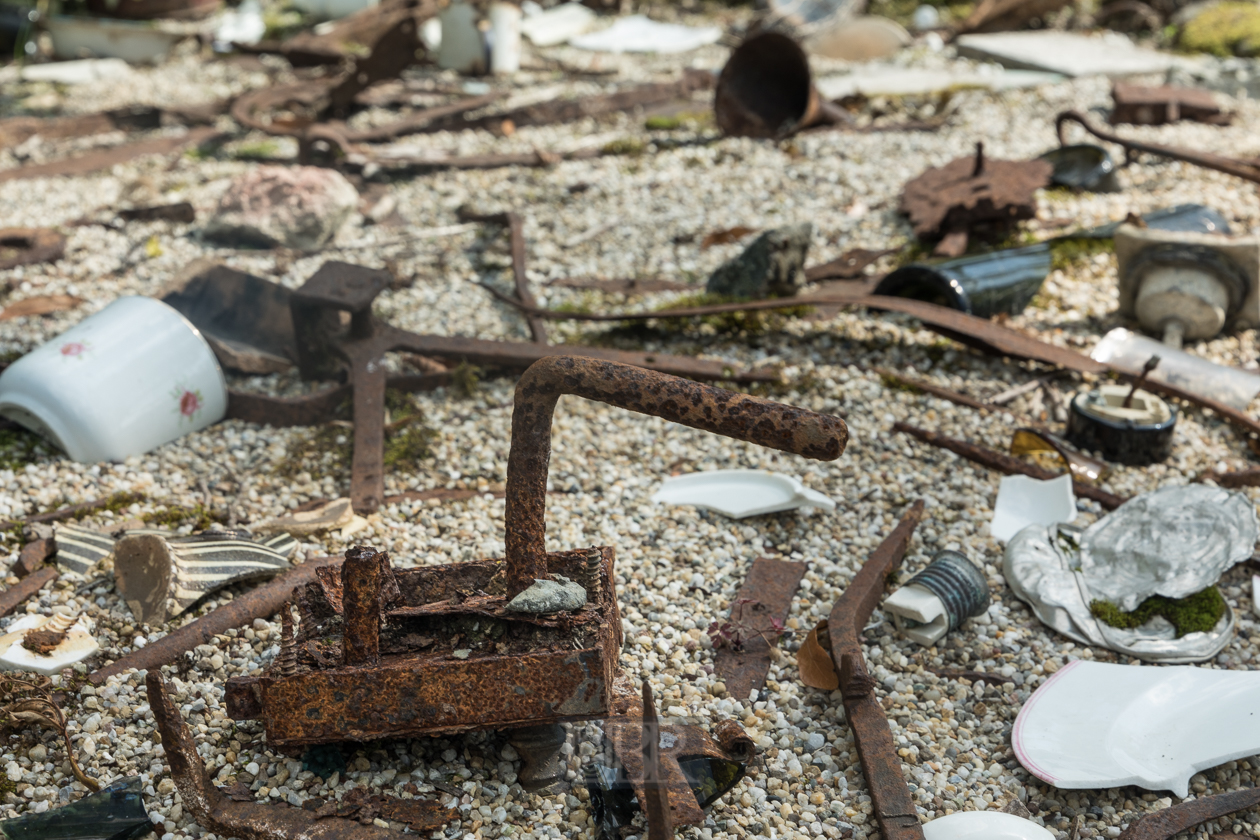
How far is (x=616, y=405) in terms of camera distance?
228 centimetres

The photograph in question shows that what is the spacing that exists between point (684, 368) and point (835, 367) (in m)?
0.92

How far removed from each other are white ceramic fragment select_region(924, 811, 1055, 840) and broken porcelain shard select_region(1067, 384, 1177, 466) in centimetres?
235

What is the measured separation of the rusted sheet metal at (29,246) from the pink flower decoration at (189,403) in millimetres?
2572

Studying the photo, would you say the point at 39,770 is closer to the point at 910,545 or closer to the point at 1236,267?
the point at 910,545

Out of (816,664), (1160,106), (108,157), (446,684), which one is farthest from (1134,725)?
(108,157)

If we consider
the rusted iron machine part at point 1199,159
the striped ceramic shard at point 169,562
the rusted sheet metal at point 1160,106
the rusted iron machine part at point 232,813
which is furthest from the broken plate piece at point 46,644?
the rusted sheet metal at point 1160,106

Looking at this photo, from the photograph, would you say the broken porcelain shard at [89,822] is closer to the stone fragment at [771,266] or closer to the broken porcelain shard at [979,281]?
the stone fragment at [771,266]

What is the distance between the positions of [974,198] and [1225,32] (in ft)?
23.6

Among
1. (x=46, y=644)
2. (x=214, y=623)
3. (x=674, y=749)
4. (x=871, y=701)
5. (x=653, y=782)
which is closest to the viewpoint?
(x=653, y=782)

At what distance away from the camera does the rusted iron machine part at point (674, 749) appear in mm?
2555

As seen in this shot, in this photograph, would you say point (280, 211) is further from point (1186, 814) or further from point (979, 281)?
point (1186, 814)

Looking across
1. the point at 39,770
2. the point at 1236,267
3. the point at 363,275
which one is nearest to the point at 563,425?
the point at 363,275

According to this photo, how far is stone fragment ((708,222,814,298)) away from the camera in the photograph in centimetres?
564

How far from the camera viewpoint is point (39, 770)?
2.76 meters
